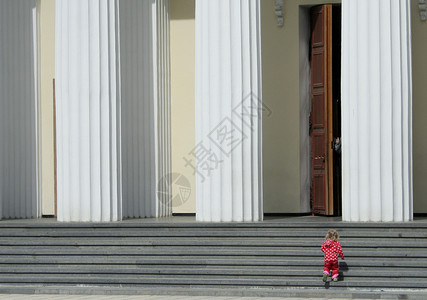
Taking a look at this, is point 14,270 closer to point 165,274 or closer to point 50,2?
point 165,274

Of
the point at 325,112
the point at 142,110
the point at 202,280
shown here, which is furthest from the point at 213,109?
the point at 202,280

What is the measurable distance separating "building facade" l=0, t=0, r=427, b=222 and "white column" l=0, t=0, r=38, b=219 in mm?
25

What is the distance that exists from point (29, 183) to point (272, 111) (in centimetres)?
597

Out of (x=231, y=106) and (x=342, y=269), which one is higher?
(x=231, y=106)

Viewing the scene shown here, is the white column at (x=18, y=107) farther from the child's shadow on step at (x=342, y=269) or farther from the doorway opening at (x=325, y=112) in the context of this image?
the child's shadow on step at (x=342, y=269)

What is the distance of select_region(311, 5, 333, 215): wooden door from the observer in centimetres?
2084

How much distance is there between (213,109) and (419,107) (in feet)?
17.7

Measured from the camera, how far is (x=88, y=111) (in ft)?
63.2

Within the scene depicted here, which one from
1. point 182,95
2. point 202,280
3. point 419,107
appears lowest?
point 202,280

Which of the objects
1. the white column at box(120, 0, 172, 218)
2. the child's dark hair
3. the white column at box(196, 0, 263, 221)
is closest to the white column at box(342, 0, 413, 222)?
the white column at box(196, 0, 263, 221)

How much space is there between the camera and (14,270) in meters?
17.6

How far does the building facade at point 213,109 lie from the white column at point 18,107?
25 millimetres

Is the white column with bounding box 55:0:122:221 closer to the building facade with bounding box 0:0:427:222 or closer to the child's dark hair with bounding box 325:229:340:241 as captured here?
the building facade with bounding box 0:0:427:222

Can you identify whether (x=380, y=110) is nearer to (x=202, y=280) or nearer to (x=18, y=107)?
(x=202, y=280)
